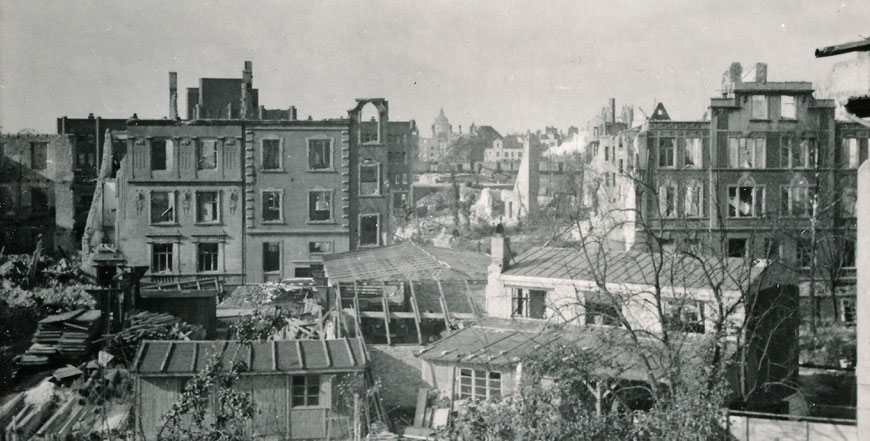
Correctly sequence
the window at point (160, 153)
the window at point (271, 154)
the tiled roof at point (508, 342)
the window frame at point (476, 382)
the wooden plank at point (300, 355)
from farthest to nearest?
the window at point (271, 154) → the window at point (160, 153) → the window frame at point (476, 382) → the wooden plank at point (300, 355) → the tiled roof at point (508, 342)

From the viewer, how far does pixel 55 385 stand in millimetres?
21672

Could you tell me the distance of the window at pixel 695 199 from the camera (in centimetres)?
3831

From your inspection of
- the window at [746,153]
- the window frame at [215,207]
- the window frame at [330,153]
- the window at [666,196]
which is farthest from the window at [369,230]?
the window at [746,153]

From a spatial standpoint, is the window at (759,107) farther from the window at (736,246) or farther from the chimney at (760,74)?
the window at (736,246)

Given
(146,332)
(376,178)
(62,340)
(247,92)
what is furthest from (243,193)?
(62,340)

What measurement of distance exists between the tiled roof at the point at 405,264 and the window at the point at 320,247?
4898mm

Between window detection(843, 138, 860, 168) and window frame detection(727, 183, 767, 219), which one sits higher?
window detection(843, 138, 860, 168)

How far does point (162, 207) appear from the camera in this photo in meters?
39.0

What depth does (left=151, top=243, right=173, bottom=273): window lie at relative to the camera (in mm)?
38906

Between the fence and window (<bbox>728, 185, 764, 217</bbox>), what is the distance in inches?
929

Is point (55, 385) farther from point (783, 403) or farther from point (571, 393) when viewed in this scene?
point (783, 403)

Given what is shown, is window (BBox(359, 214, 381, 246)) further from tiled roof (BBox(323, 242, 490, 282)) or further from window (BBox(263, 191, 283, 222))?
tiled roof (BBox(323, 242, 490, 282))

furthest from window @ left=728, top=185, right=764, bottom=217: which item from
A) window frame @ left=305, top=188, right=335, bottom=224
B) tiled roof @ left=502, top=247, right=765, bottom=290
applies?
window frame @ left=305, top=188, right=335, bottom=224

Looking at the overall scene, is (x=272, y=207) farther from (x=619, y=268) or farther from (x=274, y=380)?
(x=619, y=268)
